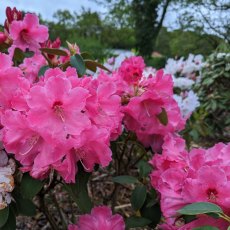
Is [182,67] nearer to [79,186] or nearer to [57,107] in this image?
[79,186]

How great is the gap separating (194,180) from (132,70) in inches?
20.9

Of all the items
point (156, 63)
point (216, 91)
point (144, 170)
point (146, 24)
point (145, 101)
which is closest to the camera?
point (145, 101)

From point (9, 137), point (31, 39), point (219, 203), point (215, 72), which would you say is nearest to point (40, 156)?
point (9, 137)

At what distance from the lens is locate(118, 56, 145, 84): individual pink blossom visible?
119 cm

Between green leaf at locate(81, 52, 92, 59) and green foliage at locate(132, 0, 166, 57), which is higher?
green leaf at locate(81, 52, 92, 59)

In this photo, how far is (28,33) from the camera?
119 cm

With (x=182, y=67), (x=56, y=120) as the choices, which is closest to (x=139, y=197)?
(x=56, y=120)

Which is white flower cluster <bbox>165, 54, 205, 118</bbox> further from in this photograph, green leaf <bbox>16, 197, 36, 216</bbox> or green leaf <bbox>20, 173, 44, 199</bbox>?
green leaf <bbox>20, 173, 44, 199</bbox>

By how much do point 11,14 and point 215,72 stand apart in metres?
2.73

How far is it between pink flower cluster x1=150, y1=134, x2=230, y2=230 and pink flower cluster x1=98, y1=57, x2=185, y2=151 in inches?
6.5

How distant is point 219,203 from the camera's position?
0.73m

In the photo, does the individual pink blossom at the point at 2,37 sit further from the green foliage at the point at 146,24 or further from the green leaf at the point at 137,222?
the green foliage at the point at 146,24

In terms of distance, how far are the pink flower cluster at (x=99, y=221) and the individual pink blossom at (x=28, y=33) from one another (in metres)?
0.52

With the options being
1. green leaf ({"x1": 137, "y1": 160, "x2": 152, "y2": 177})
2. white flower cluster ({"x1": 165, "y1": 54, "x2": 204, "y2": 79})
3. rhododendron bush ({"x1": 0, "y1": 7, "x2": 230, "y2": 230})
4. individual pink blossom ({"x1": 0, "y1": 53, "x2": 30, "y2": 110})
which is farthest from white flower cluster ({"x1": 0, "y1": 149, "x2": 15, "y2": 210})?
white flower cluster ({"x1": 165, "y1": 54, "x2": 204, "y2": 79})
